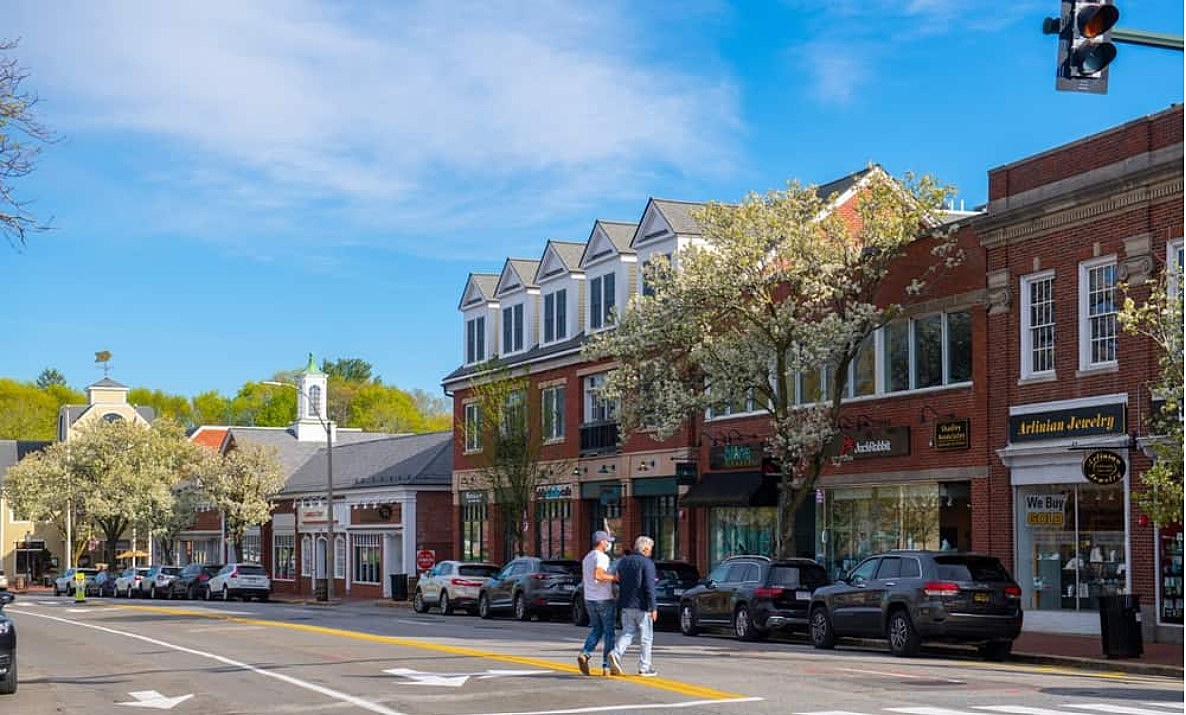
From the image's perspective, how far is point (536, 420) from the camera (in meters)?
50.4

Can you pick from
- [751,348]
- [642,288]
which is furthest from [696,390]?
[642,288]

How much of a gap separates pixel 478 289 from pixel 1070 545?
106ft

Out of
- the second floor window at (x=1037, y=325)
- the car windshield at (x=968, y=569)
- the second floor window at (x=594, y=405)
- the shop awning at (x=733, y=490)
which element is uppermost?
the second floor window at (x=1037, y=325)

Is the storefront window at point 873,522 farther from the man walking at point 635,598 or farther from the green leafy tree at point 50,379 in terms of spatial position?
the green leafy tree at point 50,379

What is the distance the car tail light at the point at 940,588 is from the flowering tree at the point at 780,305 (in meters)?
8.37

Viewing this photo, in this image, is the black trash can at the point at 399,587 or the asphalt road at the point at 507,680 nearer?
the asphalt road at the point at 507,680

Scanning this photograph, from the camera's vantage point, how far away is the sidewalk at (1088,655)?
22406 mm

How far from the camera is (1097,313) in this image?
28766 mm

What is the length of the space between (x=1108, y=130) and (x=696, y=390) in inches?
414

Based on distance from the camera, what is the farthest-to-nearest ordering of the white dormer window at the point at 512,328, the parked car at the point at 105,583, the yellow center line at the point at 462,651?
the parked car at the point at 105,583, the white dormer window at the point at 512,328, the yellow center line at the point at 462,651

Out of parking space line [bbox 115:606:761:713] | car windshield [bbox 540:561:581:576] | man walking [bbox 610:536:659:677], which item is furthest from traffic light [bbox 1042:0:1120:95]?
car windshield [bbox 540:561:581:576]

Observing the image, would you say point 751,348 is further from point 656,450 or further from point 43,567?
point 43,567

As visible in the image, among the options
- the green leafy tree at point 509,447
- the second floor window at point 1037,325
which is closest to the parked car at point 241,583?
the green leafy tree at point 509,447

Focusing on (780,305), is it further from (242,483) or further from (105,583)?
(105,583)
